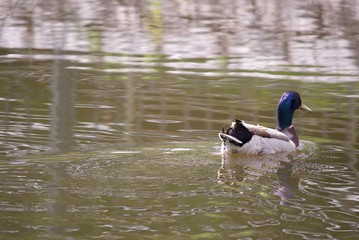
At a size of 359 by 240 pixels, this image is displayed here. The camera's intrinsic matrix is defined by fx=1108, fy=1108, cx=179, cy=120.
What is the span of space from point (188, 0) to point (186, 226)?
11.3 metres

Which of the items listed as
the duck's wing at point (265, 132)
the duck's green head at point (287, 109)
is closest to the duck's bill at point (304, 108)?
the duck's green head at point (287, 109)

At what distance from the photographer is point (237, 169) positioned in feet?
29.6

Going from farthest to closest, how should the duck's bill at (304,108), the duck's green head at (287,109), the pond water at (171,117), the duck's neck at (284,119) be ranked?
the duck's bill at (304,108)
the duck's green head at (287,109)
the duck's neck at (284,119)
the pond water at (171,117)

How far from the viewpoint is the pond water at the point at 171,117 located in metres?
7.35

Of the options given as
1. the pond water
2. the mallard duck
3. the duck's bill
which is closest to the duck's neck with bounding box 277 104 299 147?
the mallard duck

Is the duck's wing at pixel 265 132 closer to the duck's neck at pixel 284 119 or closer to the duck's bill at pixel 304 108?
the duck's neck at pixel 284 119

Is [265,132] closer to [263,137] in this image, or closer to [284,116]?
[263,137]

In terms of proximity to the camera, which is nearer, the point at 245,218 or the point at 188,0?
the point at 245,218

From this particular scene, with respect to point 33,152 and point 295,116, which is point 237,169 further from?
point 295,116

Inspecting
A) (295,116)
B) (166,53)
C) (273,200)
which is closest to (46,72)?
(166,53)

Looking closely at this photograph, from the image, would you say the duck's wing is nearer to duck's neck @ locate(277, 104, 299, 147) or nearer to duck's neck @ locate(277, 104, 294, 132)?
duck's neck @ locate(277, 104, 299, 147)

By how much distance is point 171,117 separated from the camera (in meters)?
10.6

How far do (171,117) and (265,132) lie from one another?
1.22 meters

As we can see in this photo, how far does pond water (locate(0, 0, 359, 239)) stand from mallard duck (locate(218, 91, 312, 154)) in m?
0.11
